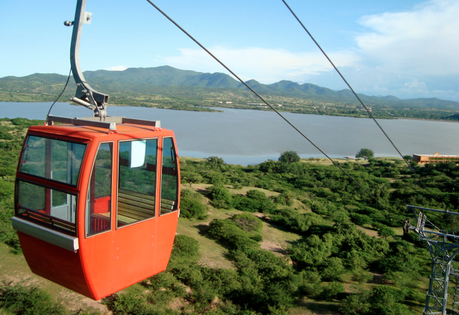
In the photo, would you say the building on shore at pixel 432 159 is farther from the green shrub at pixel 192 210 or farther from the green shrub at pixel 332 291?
the green shrub at pixel 332 291

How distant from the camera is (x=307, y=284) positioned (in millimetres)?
10898

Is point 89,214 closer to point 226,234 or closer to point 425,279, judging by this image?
point 226,234

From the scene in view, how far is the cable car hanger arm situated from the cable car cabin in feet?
1.33

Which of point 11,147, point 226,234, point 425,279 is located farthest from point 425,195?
point 11,147

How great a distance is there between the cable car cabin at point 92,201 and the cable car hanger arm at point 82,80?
404 mm

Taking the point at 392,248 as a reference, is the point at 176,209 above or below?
above

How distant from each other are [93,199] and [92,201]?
0.02m

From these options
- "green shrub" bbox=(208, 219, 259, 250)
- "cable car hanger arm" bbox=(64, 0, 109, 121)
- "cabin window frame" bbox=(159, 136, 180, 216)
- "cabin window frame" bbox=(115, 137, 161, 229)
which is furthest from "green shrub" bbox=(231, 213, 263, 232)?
"cable car hanger arm" bbox=(64, 0, 109, 121)

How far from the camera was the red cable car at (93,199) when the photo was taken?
11.9 feet

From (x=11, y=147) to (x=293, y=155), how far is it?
34163 millimetres

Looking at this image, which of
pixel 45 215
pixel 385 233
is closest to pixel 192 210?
pixel 385 233

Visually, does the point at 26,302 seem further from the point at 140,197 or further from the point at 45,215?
the point at 140,197

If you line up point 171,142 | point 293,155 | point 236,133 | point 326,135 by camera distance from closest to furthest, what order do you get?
point 171,142, point 293,155, point 236,133, point 326,135

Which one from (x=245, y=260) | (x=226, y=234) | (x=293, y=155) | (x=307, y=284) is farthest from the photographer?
(x=293, y=155)
